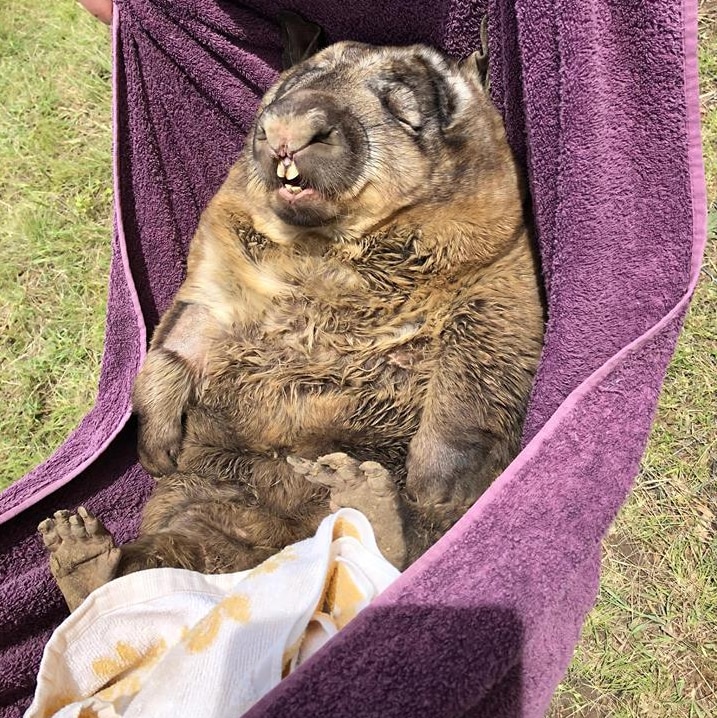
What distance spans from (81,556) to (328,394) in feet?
2.88

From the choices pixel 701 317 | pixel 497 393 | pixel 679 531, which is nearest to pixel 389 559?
pixel 497 393

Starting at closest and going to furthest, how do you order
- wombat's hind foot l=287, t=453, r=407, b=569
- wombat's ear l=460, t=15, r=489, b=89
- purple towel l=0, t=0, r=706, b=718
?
purple towel l=0, t=0, r=706, b=718
wombat's hind foot l=287, t=453, r=407, b=569
wombat's ear l=460, t=15, r=489, b=89

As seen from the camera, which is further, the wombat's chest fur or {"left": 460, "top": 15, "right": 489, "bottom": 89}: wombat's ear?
{"left": 460, "top": 15, "right": 489, "bottom": 89}: wombat's ear

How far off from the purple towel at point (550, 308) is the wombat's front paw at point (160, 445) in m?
0.16

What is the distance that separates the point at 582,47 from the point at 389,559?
4.67 ft

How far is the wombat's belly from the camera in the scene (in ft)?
7.72

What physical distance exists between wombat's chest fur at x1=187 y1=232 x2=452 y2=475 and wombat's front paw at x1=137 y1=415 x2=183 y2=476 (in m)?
0.23

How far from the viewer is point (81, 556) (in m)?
2.18

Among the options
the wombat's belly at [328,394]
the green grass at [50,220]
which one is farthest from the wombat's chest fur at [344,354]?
the green grass at [50,220]

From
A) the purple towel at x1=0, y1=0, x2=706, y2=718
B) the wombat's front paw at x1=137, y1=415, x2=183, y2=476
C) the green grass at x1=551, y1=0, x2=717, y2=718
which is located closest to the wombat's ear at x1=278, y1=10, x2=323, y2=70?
the purple towel at x1=0, y1=0, x2=706, y2=718

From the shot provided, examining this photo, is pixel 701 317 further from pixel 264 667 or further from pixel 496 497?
pixel 264 667

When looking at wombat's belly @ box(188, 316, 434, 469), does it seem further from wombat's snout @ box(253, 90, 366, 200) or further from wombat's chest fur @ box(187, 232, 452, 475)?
wombat's snout @ box(253, 90, 366, 200)

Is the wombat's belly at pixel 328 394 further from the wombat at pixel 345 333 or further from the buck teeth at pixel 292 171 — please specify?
the buck teeth at pixel 292 171

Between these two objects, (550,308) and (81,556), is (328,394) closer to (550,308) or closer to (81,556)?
(550,308)
